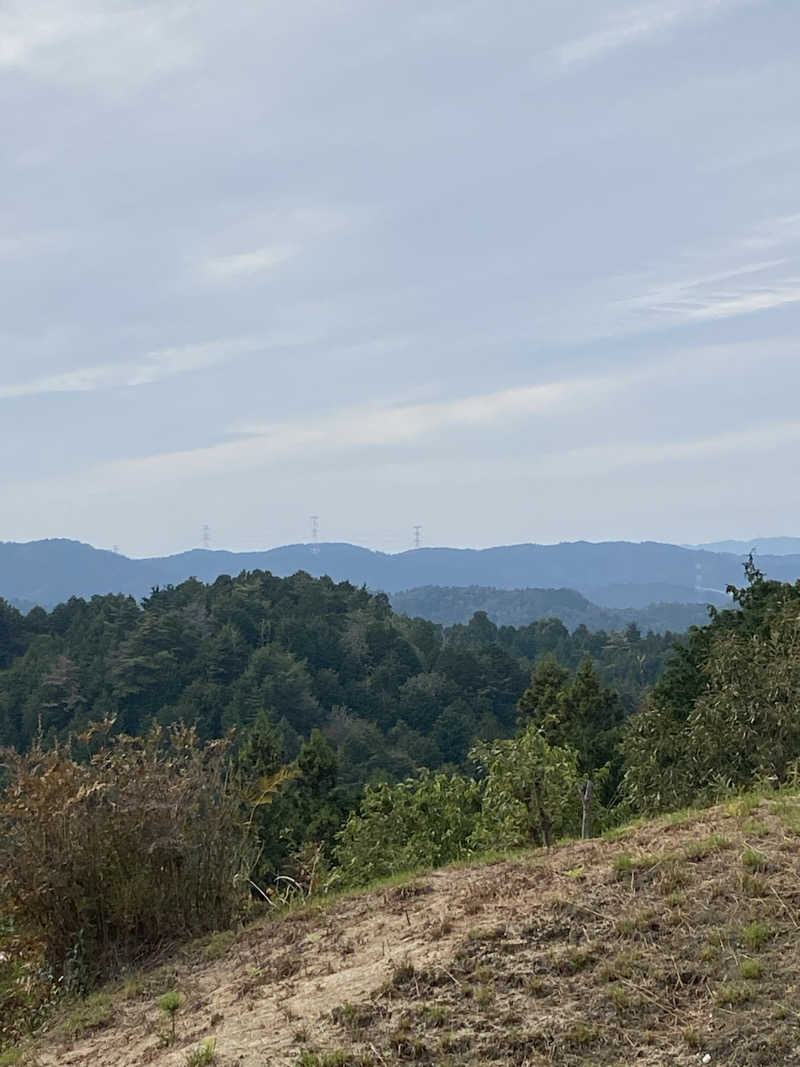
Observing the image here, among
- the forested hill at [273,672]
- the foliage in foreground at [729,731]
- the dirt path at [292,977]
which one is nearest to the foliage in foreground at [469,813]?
the foliage in foreground at [729,731]

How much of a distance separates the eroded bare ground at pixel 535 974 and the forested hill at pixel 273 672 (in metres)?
49.7

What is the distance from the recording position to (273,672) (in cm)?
7588

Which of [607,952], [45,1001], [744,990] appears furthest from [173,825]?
[744,990]

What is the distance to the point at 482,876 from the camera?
643 cm

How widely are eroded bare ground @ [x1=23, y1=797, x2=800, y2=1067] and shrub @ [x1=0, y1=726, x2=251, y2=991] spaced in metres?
0.53

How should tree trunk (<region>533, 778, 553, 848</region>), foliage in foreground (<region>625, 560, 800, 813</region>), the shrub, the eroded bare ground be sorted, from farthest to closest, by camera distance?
foliage in foreground (<region>625, 560, 800, 813</region>) < tree trunk (<region>533, 778, 553, 848</region>) < the shrub < the eroded bare ground

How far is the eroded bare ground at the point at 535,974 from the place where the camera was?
410 cm

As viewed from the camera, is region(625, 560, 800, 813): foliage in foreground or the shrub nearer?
the shrub

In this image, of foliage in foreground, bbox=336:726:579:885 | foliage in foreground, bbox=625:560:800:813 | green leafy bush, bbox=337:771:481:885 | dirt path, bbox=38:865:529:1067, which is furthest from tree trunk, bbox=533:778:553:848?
dirt path, bbox=38:865:529:1067

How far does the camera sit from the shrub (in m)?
6.58

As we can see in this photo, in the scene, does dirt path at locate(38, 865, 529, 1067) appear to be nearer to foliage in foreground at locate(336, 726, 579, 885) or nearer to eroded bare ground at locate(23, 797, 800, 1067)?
eroded bare ground at locate(23, 797, 800, 1067)

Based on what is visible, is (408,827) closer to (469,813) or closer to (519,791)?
(469,813)

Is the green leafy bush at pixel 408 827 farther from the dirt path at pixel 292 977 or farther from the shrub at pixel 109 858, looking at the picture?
the dirt path at pixel 292 977

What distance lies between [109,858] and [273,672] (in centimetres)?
6994
